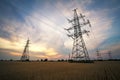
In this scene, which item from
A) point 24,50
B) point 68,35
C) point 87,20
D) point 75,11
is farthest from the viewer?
point 24,50

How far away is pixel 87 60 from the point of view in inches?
1171

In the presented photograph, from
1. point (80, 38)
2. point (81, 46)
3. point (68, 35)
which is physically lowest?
point (81, 46)

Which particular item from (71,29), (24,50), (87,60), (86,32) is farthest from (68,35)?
(24,50)

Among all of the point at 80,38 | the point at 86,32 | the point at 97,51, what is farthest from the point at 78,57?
the point at 97,51

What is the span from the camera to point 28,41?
64438 millimetres

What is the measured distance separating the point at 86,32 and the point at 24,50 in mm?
44048

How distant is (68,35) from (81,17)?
8.28m

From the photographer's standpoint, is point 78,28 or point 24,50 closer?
point 78,28

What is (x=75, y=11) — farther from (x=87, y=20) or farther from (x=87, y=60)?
(x=87, y=60)

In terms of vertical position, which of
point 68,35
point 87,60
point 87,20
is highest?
point 87,20

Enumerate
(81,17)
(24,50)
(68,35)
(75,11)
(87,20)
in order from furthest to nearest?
(24,50), (68,35), (75,11), (81,17), (87,20)

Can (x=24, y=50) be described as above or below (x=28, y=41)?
below

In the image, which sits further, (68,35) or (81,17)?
(68,35)

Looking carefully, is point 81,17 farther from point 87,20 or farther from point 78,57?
point 78,57
